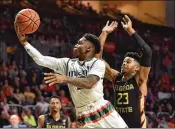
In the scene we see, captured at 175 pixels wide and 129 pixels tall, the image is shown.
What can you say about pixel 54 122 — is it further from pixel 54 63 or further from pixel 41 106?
pixel 41 106

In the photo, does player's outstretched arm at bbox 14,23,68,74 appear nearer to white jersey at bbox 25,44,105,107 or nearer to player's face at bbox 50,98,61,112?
white jersey at bbox 25,44,105,107

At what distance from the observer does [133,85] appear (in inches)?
234

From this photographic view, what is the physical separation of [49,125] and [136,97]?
2186 mm

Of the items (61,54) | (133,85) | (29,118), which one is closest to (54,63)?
(133,85)

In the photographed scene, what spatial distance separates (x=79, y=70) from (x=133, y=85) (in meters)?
1.06

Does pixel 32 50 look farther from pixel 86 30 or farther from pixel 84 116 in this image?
pixel 86 30

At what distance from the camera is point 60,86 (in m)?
15.1

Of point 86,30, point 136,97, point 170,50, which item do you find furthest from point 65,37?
point 136,97

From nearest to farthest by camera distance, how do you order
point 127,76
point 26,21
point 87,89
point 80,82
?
point 80,82 → point 87,89 → point 26,21 → point 127,76

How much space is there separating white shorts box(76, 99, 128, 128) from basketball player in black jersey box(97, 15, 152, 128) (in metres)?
0.70

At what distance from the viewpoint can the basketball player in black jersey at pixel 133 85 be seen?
231 inches

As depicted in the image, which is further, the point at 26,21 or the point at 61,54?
the point at 61,54

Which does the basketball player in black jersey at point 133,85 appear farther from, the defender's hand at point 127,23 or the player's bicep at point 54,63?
the player's bicep at point 54,63

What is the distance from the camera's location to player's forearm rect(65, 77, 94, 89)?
15.8 ft
